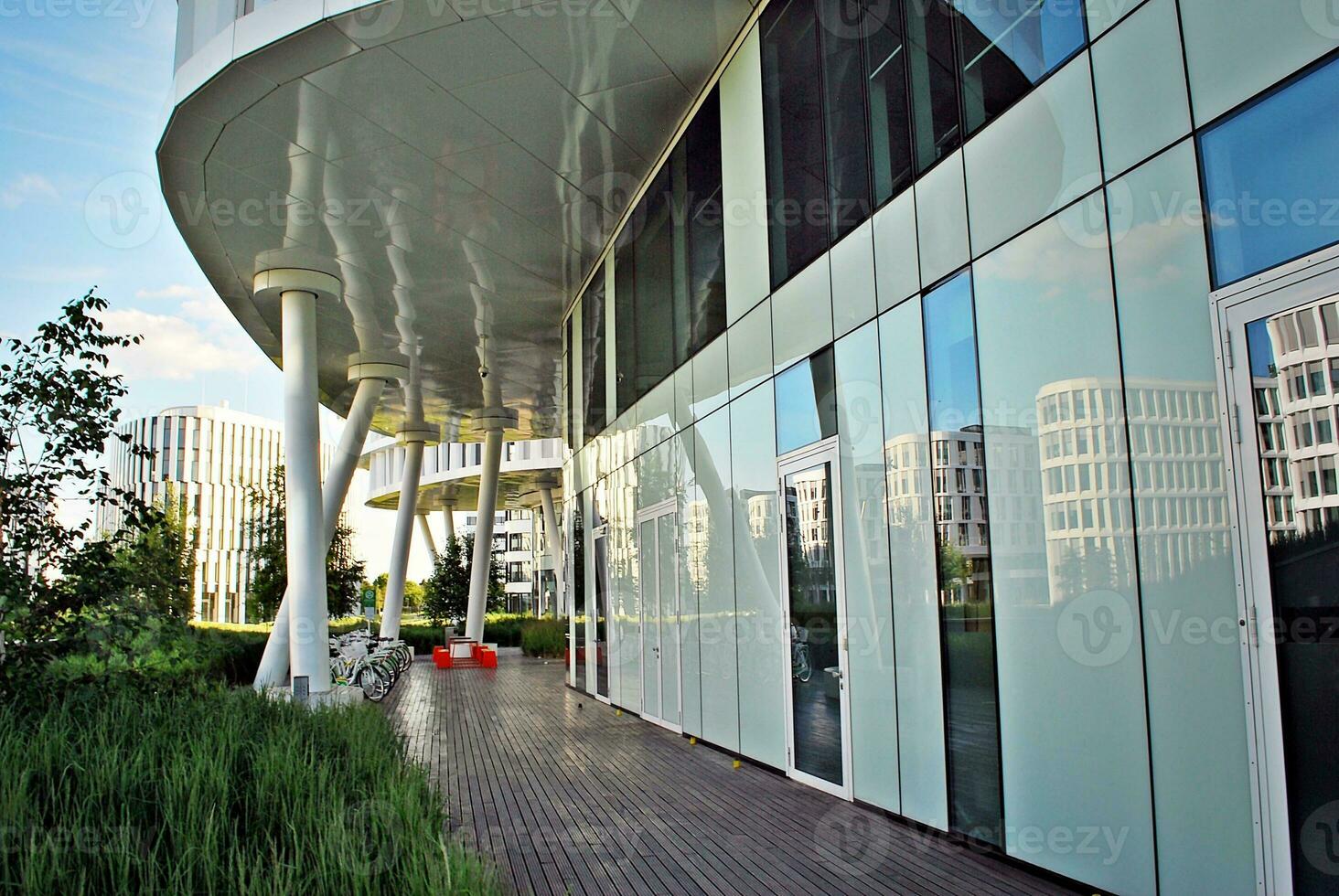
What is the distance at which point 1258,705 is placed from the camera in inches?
152

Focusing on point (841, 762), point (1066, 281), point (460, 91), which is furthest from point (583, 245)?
point (1066, 281)

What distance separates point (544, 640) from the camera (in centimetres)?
2722

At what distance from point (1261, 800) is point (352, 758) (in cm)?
450

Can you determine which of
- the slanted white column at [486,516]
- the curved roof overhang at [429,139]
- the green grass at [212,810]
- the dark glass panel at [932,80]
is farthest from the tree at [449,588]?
the dark glass panel at [932,80]

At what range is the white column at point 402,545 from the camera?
26047 mm

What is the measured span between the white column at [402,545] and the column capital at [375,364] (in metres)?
5.91

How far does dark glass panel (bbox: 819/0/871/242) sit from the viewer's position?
7.15 meters

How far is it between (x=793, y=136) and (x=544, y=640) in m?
21.1

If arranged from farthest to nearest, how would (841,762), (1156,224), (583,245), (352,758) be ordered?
(583,245), (841,762), (352,758), (1156,224)

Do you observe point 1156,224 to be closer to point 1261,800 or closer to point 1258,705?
point 1258,705

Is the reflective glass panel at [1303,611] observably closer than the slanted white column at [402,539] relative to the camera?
Yes
